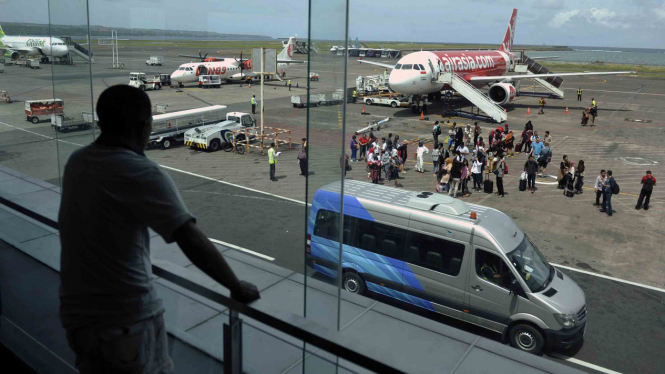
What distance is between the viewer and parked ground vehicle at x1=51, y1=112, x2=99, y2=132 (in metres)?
4.07

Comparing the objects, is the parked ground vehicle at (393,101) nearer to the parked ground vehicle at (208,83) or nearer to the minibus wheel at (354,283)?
the parked ground vehicle at (208,83)

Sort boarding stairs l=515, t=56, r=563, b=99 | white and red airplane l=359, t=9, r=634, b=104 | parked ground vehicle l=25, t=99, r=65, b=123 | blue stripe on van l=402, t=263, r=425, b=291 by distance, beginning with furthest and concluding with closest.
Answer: boarding stairs l=515, t=56, r=563, b=99
white and red airplane l=359, t=9, r=634, b=104
blue stripe on van l=402, t=263, r=425, b=291
parked ground vehicle l=25, t=99, r=65, b=123

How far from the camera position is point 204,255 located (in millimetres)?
1854

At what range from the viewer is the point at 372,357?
1.74m

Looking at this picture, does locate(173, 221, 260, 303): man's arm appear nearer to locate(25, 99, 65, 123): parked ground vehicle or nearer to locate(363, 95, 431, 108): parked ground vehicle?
locate(25, 99, 65, 123): parked ground vehicle

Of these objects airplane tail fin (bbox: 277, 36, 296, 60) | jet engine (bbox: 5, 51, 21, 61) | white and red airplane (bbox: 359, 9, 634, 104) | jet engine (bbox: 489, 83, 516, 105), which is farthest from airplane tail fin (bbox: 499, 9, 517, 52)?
airplane tail fin (bbox: 277, 36, 296, 60)

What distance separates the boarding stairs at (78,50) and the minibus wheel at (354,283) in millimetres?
7540

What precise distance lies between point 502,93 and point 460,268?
1269 inches

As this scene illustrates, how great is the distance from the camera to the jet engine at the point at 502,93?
38.1 meters

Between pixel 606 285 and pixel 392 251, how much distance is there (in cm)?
552

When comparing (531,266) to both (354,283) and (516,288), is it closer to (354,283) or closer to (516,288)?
(516,288)

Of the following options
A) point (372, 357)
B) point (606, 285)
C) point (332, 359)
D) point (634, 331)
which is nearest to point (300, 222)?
point (332, 359)

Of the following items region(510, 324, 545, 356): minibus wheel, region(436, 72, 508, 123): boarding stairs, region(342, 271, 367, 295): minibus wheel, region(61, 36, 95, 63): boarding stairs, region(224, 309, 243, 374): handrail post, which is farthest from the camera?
region(436, 72, 508, 123): boarding stairs

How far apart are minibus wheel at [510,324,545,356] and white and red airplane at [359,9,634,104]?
90.8 feet
